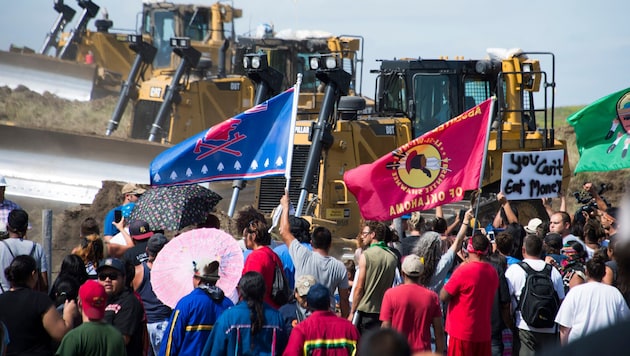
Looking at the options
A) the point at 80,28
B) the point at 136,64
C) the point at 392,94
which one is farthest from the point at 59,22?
the point at 392,94

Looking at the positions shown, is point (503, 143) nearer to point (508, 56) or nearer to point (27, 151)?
point (508, 56)

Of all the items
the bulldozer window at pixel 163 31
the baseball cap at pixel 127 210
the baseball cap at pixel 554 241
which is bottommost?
the baseball cap at pixel 554 241

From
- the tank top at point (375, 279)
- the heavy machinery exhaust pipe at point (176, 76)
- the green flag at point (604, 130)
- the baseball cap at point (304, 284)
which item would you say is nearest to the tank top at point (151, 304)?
the baseball cap at point (304, 284)

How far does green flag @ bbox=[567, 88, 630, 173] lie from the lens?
10758 mm

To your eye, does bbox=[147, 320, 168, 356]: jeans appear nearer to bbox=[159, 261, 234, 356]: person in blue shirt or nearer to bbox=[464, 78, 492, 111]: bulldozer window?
bbox=[159, 261, 234, 356]: person in blue shirt

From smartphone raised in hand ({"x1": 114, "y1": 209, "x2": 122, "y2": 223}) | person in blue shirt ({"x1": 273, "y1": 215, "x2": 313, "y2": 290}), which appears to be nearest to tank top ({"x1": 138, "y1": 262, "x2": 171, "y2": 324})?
person in blue shirt ({"x1": 273, "y1": 215, "x2": 313, "y2": 290})

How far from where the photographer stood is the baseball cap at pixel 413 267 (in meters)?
7.04

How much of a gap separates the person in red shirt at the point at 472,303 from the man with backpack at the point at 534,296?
1.22 ft

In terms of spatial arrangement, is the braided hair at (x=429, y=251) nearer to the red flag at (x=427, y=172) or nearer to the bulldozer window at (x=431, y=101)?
the red flag at (x=427, y=172)

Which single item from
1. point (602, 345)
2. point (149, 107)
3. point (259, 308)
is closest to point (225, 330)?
point (259, 308)

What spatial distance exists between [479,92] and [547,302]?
8.56 metres

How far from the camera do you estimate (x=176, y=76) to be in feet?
77.3

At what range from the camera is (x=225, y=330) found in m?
6.16

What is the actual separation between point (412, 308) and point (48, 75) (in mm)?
30558
